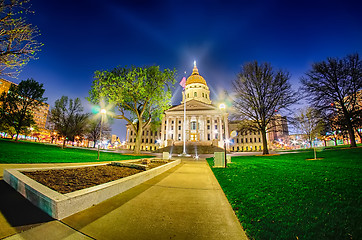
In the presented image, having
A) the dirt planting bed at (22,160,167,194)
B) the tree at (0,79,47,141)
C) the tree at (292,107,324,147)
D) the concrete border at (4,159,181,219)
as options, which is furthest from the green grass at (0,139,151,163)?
the tree at (292,107,324,147)

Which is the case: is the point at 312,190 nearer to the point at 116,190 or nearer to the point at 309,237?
the point at 309,237

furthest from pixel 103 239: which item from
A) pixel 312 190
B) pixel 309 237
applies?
pixel 312 190

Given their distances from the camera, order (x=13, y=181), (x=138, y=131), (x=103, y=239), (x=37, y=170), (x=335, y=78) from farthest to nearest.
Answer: (x=138, y=131) → (x=335, y=78) → (x=37, y=170) → (x=13, y=181) → (x=103, y=239)

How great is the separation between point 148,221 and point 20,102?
131ft

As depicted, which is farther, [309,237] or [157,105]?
[157,105]

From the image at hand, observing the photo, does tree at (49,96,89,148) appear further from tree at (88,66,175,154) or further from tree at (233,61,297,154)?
tree at (233,61,297,154)

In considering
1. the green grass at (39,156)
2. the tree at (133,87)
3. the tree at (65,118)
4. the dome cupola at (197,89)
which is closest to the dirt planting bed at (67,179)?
the green grass at (39,156)

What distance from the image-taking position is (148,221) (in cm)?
276

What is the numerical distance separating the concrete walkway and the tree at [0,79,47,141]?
37.5 metres

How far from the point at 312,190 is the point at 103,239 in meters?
5.16

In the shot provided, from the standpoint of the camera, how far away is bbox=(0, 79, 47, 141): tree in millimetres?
27688

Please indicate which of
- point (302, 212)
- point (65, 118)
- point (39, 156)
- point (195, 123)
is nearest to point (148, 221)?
point (302, 212)

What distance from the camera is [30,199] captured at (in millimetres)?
3219

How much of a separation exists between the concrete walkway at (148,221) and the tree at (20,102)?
37.5m
